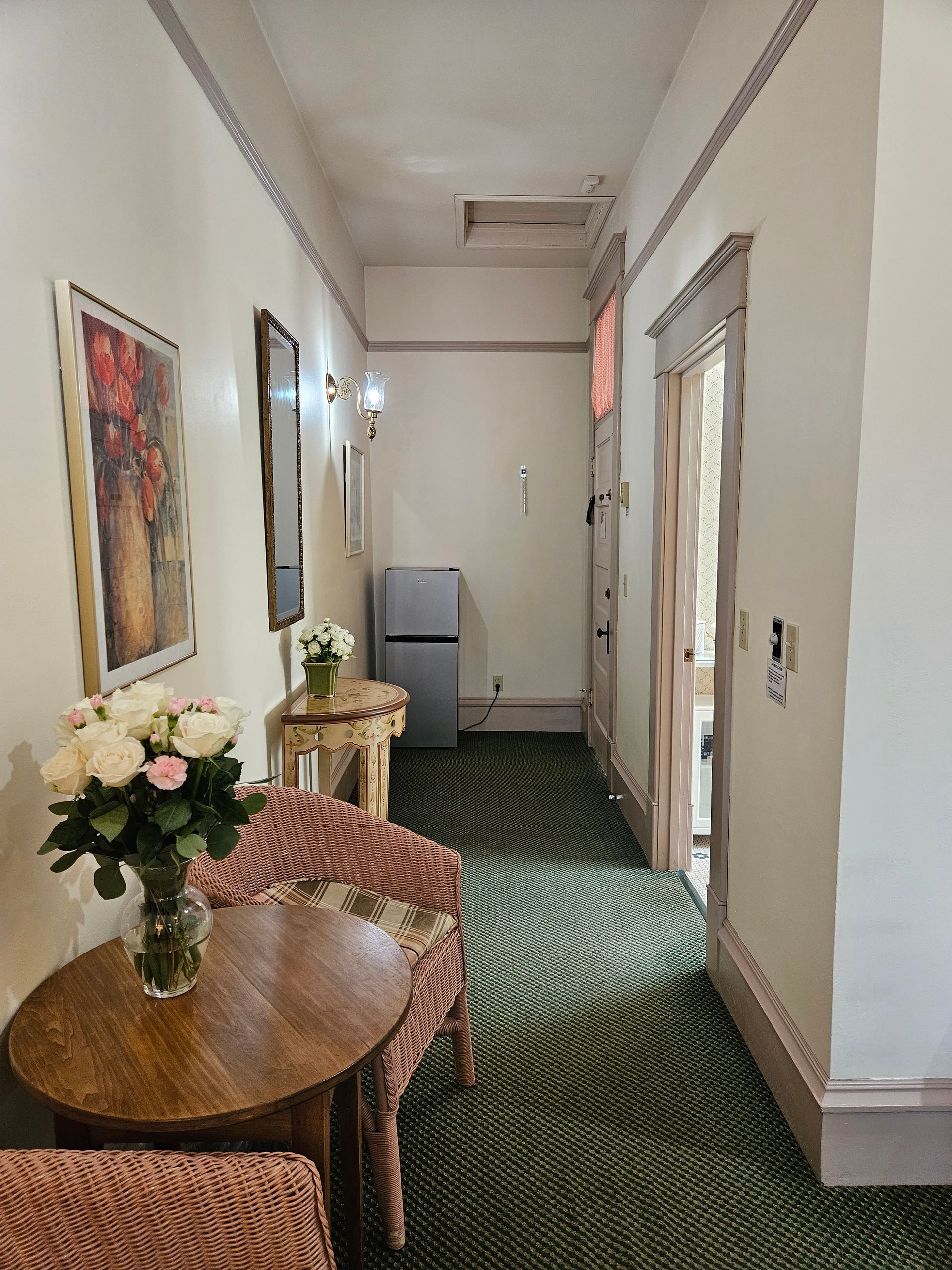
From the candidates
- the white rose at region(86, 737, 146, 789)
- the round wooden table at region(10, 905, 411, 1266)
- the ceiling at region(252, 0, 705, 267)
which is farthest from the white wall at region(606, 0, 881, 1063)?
the white rose at region(86, 737, 146, 789)

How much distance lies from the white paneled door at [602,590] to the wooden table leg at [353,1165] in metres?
3.00

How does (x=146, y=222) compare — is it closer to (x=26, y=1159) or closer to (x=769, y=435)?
(x=769, y=435)

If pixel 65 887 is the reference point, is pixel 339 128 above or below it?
above

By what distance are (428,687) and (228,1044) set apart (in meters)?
4.01

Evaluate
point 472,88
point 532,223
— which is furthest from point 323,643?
point 532,223

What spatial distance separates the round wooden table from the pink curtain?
3.43 metres

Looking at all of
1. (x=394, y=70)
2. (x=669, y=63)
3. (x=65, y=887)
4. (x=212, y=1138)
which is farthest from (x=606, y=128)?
(x=212, y=1138)

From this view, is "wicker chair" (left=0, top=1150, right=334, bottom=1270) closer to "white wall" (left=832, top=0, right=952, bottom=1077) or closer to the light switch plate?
"white wall" (left=832, top=0, right=952, bottom=1077)

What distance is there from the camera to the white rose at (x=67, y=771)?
115cm

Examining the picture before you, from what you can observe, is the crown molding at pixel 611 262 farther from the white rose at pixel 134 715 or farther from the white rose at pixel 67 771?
the white rose at pixel 67 771

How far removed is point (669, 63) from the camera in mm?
2842

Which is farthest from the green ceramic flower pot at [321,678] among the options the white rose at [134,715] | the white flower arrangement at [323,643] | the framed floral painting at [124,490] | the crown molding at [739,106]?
the crown molding at [739,106]

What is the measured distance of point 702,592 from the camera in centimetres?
388

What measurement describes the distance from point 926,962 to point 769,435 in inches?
48.6
